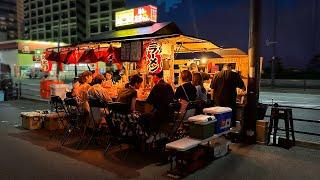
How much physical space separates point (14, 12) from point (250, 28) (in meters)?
126

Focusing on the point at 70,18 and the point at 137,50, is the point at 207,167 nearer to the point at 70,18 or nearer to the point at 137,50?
the point at 137,50

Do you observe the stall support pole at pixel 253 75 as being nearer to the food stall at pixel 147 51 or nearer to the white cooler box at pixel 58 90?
the food stall at pixel 147 51

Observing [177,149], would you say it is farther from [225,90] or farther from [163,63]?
[163,63]

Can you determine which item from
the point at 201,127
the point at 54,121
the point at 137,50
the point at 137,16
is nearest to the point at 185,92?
the point at 201,127

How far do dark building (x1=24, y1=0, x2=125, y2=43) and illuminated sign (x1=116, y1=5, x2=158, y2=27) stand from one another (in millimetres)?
68944

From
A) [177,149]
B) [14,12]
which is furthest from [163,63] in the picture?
[14,12]

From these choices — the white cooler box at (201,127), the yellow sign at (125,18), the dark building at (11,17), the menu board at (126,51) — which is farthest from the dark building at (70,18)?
the white cooler box at (201,127)

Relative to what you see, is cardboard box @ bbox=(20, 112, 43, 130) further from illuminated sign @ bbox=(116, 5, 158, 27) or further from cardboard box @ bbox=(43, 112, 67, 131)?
illuminated sign @ bbox=(116, 5, 158, 27)

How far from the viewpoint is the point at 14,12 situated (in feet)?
387

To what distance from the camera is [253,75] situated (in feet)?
26.1

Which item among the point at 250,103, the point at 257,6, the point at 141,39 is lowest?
the point at 250,103

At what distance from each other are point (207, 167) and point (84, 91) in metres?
3.80

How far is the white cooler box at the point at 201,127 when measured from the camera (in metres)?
5.98

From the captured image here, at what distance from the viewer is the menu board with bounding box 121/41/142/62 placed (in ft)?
31.4
